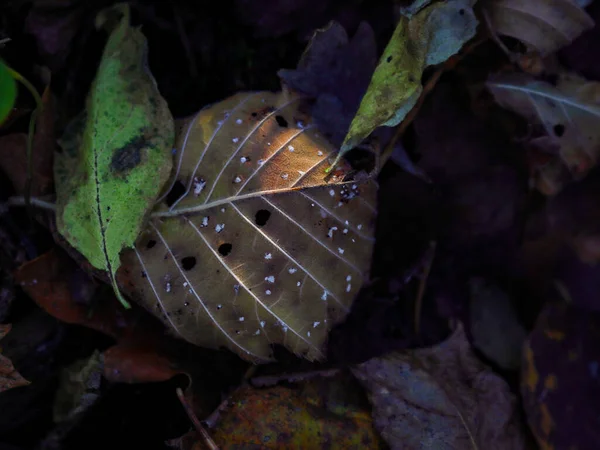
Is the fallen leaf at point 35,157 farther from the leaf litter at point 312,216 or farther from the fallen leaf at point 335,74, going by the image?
the fallen leaf at point 335,74

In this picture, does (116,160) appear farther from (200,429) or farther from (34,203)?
(200,429)

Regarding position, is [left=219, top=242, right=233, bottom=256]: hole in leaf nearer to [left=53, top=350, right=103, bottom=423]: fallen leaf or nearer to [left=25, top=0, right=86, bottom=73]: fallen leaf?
[left=53, top=350, right=103, bottom=423]: fallen leaf

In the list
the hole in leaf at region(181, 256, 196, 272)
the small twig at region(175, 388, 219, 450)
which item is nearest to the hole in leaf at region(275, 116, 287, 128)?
the hole in leaf at region(181, 256, 196, 272)

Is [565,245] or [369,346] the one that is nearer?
[369,346]

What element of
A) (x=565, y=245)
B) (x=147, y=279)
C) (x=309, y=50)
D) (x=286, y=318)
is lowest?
(x=565, y=245)

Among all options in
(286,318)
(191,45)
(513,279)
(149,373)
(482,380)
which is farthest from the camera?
(513,279)

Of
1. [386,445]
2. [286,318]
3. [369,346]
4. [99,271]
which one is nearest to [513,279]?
[369,346]

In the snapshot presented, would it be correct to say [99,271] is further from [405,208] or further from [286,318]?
[405,208]
